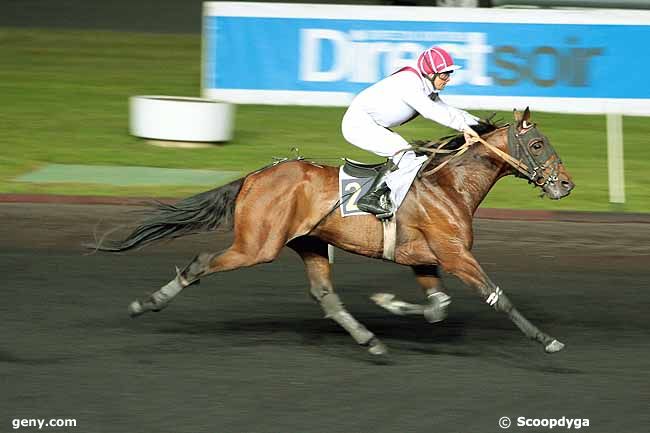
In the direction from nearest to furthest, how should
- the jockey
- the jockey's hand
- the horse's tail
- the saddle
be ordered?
the jockey, the jockey's hand, the saddle, the horse's tail

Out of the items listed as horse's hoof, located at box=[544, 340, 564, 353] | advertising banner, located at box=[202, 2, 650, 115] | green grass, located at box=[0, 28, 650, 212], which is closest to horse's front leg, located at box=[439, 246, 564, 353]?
horse's hoof, located at box=[544, 340, 564, 353]

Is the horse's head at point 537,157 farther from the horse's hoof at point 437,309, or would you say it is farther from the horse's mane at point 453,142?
the horse's hoof at point 437,309

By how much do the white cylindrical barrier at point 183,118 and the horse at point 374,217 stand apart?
826 centimetres

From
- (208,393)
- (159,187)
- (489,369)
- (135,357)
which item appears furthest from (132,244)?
(159,187)

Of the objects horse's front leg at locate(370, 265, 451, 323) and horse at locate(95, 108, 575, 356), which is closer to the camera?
horse at locate(95, 108, 575, 356)

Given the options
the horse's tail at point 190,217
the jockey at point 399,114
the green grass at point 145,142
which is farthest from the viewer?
the green grass at point 145,142

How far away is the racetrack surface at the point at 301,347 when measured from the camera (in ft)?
23.0

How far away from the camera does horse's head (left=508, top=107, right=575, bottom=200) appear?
27.5ft

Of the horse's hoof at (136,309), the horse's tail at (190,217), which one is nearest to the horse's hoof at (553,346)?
the horse's tail at (190,217)

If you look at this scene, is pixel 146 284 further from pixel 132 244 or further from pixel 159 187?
pixel 159 187

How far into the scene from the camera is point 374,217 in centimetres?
841

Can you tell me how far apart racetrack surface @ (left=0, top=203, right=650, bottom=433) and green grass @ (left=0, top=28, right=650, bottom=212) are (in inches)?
97.6

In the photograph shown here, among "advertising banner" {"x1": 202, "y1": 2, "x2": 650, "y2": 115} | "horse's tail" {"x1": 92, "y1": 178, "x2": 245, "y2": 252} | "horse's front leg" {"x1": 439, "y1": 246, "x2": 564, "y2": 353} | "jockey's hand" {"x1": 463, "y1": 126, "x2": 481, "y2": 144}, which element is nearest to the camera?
"horse's front leg" {"x1": 439, "y1": 246, "x2": 564, "y2": 353}

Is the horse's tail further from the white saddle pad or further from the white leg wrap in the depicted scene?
the white leg wrap
